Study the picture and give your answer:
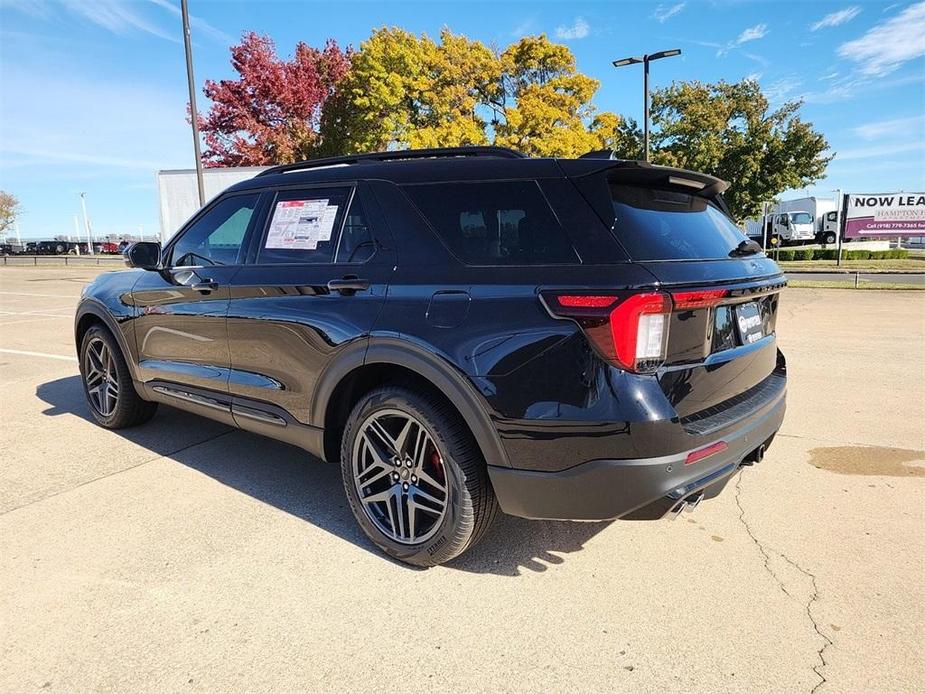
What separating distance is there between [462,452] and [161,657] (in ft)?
4.37

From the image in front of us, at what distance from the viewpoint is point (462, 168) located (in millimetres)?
2744

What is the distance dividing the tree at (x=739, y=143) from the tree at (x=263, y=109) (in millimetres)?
14879

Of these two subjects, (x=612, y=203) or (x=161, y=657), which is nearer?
(x=161, y=657)

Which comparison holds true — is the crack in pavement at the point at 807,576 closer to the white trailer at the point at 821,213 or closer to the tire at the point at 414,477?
the tire at the point at 414,477

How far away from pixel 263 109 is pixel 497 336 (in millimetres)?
27651

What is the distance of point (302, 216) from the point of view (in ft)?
10.8

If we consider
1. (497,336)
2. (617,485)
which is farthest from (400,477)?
(617,485)

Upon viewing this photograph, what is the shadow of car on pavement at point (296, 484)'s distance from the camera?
9.54 feet

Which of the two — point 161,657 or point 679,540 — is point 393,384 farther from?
point 679,540

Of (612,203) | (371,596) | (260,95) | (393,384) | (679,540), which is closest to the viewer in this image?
(612,203)

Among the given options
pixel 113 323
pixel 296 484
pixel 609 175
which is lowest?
pixel 296 484

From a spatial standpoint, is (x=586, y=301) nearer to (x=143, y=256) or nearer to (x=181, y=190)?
(x=143, y=256)

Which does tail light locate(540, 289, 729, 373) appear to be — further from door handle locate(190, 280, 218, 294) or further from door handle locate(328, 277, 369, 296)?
door handle locate(190, 280, 218, 294)

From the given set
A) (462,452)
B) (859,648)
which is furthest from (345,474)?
(859,648)
